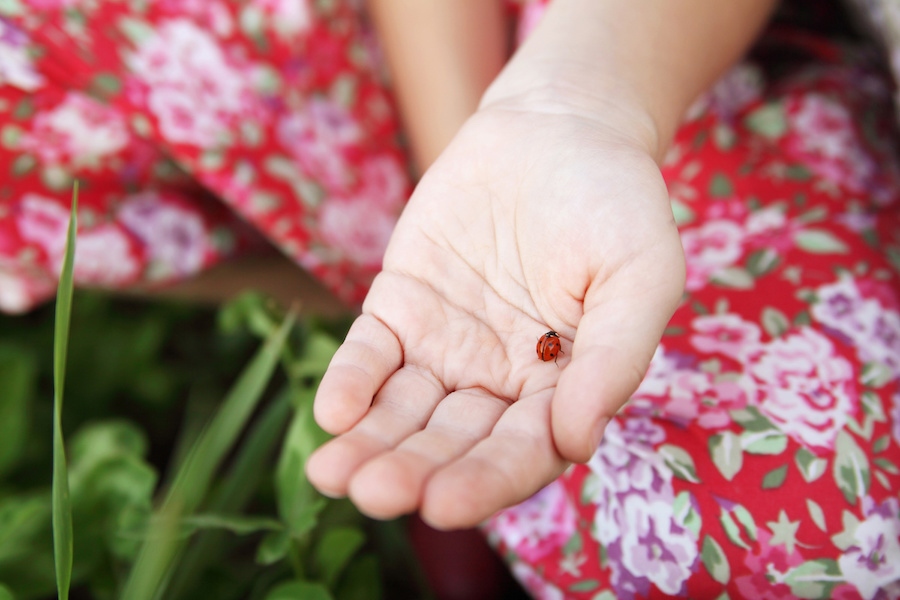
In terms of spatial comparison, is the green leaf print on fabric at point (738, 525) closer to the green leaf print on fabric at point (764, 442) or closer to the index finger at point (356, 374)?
the green leaf print on fabric at point (764, 442)

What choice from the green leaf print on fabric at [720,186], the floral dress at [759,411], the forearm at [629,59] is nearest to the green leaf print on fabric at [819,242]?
the floral dress at [759,411]

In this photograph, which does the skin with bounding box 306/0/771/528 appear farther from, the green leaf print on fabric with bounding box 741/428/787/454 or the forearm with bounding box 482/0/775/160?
the green leaf print on fabric with bounding box 741/428/787/454

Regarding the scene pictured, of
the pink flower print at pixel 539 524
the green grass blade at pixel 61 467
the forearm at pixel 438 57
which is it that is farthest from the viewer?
the forearm at pixel 438 57

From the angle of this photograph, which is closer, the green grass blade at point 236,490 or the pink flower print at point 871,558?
the pink flower print at point 871,558

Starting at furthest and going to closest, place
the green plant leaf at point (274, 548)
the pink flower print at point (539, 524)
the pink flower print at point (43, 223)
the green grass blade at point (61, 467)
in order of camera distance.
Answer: the pink flower print at point (43, 223)
the pink flower print at point (539, 524)
the green plant leaf at point (274, 548)
the green grass blade at point (61, 467)

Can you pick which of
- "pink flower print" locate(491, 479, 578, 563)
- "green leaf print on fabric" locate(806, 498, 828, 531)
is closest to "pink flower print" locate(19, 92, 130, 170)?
"pink flower print" locate(491, 479, 578, 563)

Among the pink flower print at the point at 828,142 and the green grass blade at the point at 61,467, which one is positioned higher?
the pink flower print at the point at 828,142
